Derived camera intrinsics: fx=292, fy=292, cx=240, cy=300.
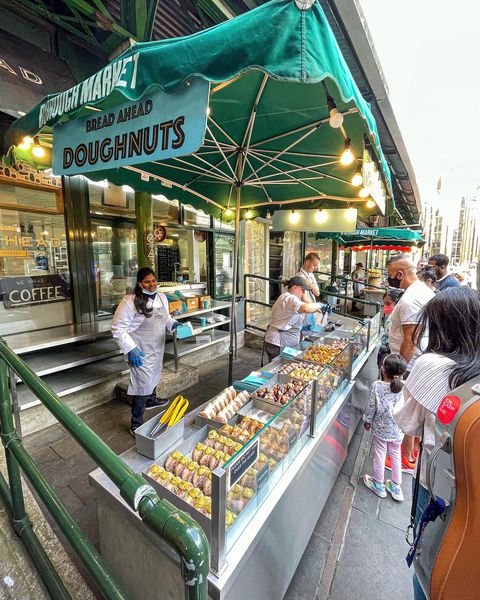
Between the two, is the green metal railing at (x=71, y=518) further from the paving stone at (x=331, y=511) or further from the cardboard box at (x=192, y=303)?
the cardboard box at (x=192, y=303)

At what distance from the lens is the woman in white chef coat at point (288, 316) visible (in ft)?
12.4

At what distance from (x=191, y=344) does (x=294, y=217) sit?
10.0 ft

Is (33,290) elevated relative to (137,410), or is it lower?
elevated

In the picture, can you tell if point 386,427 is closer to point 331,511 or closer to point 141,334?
point 331,511

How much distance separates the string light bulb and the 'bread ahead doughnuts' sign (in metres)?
3.98

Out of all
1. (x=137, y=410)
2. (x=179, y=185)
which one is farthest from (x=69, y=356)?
(x=179, y=185)

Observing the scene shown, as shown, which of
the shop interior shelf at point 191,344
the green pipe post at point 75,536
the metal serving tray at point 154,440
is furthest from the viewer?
the shop interior shelf at point 191,344

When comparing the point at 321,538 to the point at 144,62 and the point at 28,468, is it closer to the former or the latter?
the point at 28,468

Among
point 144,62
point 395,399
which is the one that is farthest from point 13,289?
point 395,399

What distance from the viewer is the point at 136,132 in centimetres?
177

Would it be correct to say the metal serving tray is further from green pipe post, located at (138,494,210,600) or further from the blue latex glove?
the blue latex glove

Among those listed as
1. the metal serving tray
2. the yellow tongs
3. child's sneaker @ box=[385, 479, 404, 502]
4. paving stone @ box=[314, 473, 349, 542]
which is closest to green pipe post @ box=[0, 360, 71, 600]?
the metal serving tray

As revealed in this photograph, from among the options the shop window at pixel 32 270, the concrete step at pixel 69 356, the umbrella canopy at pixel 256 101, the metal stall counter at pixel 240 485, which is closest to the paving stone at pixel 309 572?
the metal stall counter at pixel 240 485

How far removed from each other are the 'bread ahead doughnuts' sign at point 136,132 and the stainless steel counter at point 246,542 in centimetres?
179
